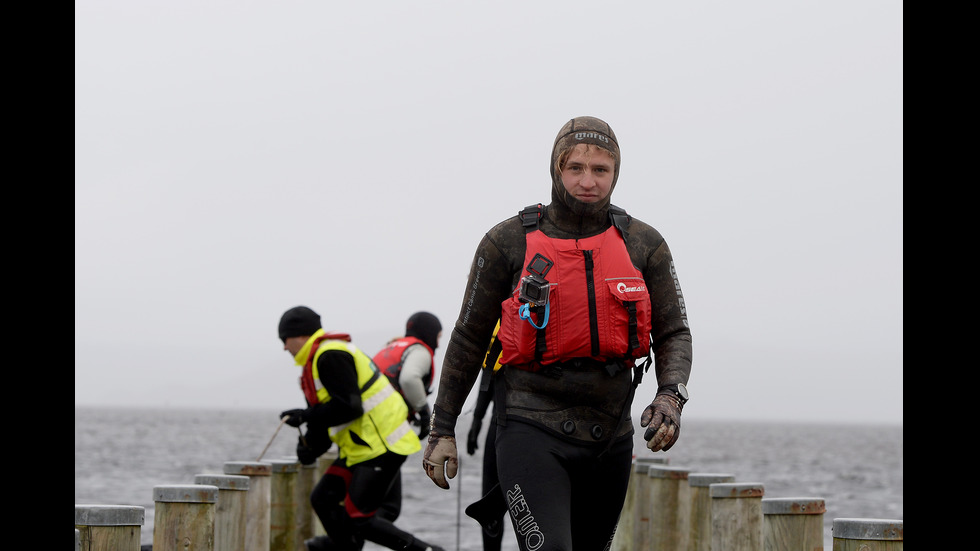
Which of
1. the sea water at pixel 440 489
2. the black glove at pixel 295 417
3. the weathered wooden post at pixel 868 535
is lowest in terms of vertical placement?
the sea water at pixel 440 489

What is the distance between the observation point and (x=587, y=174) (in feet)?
16.1

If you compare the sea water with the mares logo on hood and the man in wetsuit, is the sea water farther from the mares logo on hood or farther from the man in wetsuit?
the mares logo on hood

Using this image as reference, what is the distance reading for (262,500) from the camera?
916 cm

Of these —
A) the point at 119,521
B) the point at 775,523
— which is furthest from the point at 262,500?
the point at 775,523

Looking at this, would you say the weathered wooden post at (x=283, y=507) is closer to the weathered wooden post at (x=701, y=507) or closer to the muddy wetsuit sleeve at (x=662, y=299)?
the weathered wooden post at (x=701, y=507)

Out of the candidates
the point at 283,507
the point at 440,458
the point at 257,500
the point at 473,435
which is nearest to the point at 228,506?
the point at 257,500

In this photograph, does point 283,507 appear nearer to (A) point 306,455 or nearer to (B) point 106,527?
(A) point 306,455

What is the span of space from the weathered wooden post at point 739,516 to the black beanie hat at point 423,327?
2949mm

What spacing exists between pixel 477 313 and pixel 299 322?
398cm

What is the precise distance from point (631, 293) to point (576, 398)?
0.43 metres

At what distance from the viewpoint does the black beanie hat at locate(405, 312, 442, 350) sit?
998cm

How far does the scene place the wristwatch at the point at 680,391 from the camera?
15.7ft

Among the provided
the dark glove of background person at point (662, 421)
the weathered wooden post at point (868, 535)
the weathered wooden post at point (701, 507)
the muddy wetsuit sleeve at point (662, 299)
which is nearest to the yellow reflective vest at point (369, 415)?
the weathered wooden post at point (701, 507)

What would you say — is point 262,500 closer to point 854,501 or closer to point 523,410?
point 523,410
